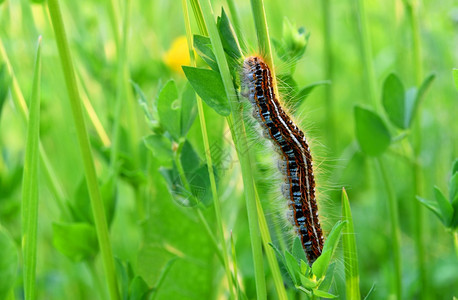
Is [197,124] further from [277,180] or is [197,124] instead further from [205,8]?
[205,8]

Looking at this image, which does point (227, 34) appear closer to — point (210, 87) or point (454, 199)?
point (210, 87)

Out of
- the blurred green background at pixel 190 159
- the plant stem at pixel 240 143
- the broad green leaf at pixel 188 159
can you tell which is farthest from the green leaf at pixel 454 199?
the broad green leaf at pixel 188 159

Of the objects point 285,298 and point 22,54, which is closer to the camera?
point 285,298

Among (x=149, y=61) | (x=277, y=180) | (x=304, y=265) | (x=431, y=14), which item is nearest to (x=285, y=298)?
(x=304, y=265)

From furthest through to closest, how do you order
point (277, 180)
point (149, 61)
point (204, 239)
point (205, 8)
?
point (149, 61), point (204, 239), point (277, 180), point (205, 8)

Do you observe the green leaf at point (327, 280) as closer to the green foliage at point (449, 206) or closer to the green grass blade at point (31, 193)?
the green foliage at point (449, 206)

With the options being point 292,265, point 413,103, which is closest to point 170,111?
point 292,265
